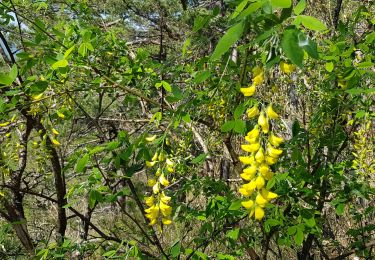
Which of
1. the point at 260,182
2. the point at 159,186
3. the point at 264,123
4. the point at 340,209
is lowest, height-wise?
the point at 340,209

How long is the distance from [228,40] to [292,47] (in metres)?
0.12

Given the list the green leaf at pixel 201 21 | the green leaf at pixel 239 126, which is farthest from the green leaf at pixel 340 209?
the green leaf at pixel 201 21

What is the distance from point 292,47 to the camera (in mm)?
792

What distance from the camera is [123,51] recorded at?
89.2 inches

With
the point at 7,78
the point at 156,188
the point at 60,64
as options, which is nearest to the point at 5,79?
the point at 7,78

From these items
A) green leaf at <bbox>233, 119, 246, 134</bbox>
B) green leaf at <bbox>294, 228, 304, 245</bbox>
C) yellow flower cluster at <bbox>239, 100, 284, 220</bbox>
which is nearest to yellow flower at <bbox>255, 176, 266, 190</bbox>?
yellow flower cluster at <bbox>239, 100, 284, 220</bbox>

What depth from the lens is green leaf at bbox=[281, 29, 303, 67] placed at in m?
0.78

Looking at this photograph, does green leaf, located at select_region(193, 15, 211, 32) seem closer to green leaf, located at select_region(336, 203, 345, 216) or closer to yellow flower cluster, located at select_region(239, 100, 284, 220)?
yellow flower cluster, located at select_region(239, 100, 284, 220)

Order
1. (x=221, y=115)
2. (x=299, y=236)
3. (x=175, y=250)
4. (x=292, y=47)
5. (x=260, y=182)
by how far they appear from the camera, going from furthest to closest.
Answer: (x=221, y=115), (x=175, y=250), (x=299, y=236), (x=260, y=182), (x=292, y=47)

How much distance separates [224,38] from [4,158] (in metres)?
1.80

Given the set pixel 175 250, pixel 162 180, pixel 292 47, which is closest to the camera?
pixel 292 47

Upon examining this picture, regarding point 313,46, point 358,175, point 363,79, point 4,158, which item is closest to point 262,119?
point 313,46

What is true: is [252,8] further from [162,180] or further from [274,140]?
[162,180]

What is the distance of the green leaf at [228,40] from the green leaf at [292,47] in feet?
0.29
